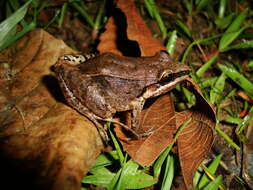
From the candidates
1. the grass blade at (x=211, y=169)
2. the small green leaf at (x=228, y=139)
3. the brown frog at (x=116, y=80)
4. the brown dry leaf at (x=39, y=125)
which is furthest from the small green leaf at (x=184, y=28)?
the grass blade at (x=211, y=169)

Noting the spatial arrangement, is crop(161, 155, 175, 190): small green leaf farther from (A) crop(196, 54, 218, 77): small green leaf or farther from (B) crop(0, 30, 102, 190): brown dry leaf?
(A) crop(196, 54, 218, 77): small green leaf

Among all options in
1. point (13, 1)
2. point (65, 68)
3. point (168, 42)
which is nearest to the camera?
point (65, 68)

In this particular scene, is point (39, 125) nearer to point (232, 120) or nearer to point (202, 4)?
point (232, 120)

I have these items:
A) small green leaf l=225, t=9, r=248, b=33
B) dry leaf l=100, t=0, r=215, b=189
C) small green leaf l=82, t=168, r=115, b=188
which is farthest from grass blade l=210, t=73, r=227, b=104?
small green leaf l=82, t=168, r=115, b=188

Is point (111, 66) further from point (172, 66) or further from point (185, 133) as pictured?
point (185, 133)

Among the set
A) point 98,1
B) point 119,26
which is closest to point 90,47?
point 119,26
